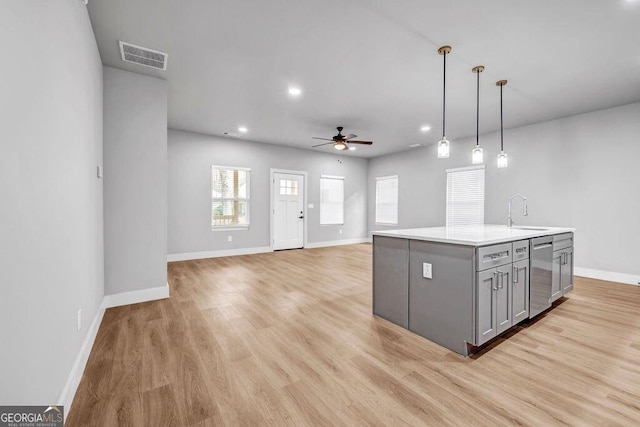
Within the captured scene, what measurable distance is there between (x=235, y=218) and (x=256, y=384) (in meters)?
5.30

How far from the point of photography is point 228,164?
6578 millimetres

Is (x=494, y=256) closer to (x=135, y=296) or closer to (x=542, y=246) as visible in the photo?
(x=542, y=246)

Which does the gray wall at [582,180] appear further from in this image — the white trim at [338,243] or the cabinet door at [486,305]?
the cabinet door at [486,305]

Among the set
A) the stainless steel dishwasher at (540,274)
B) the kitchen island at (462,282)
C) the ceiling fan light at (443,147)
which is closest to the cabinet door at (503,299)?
the kitchen island at (462,282)

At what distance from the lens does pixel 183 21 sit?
2488mm

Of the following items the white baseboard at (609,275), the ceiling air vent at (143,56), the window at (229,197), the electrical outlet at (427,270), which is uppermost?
the ceiling air vent at (143,56)

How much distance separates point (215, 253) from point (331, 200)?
376cm

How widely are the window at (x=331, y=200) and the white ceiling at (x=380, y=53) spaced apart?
347cm

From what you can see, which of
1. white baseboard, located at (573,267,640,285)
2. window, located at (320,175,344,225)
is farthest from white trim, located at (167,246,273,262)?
white baseboard, located at (573,267,640,285)

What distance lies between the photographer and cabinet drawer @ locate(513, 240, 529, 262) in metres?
2.58

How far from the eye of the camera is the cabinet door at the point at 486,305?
7.09 ft

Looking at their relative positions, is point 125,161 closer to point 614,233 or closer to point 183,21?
point 183,21

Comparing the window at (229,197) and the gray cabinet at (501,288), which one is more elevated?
the window at (229,197)

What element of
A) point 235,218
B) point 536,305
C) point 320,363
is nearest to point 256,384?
point 320,363
